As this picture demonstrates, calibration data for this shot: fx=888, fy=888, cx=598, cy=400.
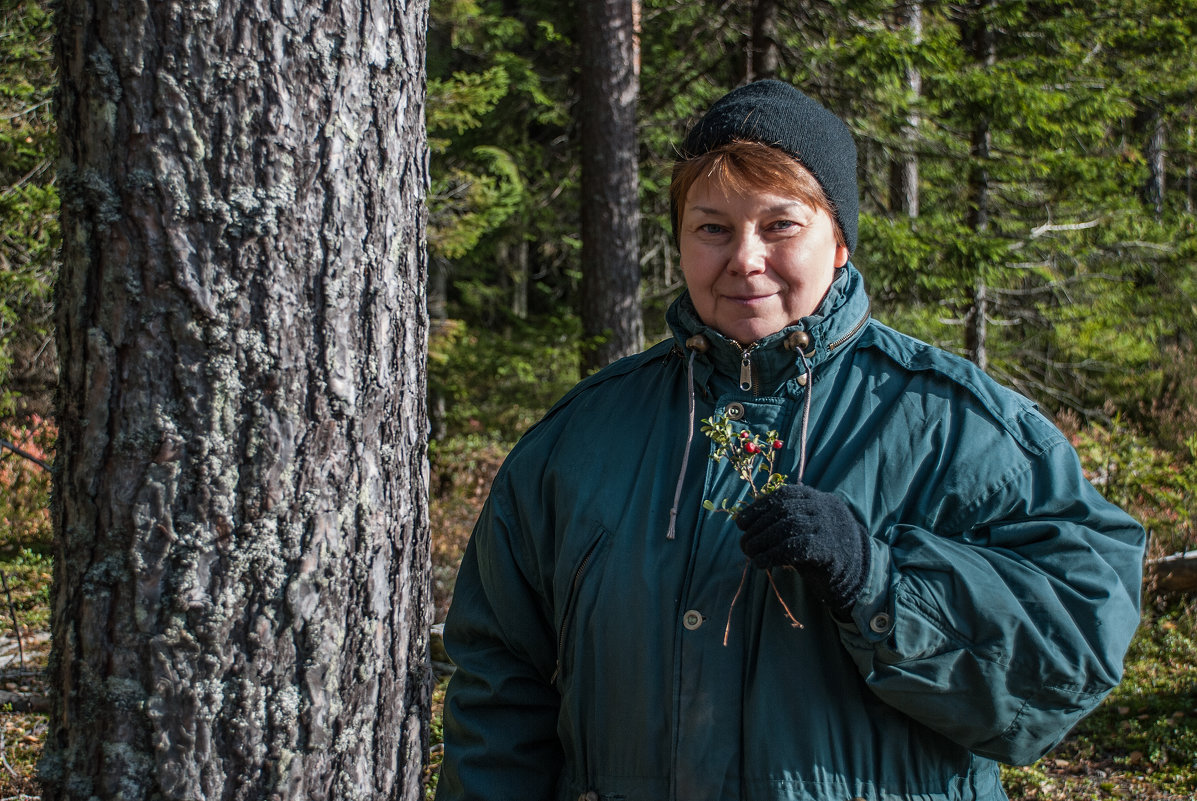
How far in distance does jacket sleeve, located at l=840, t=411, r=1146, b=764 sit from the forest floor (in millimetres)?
2932

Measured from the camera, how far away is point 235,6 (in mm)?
1604

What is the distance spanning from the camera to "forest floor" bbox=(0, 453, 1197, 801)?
4156 millimetres

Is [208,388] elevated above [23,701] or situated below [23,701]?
above

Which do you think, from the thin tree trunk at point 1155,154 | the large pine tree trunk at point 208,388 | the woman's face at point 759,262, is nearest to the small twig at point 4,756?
the large pine tree trunk at point 208,388

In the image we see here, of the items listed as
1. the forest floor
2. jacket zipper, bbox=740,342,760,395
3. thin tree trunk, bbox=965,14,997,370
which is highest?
thin tree trunk, bbox=965,14,997,370

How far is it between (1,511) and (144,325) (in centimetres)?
810

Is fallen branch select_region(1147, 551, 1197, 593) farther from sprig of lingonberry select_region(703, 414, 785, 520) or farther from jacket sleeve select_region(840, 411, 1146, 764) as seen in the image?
sprig of lingonberry select_region(703, 414, 785, 520)

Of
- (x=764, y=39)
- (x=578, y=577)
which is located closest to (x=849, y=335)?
(x=578, y=577)

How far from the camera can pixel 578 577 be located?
1.92m

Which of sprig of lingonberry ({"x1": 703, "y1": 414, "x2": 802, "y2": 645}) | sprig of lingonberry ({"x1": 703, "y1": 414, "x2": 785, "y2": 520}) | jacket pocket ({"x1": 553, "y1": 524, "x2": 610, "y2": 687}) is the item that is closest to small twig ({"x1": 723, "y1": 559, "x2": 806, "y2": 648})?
sprig of lingonberry ({"x1": 703, "y1": 414, "x2": 802, "y2": 645})

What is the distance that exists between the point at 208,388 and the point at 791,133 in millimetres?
1325

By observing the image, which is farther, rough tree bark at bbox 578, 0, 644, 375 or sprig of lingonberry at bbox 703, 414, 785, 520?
rough tree bark at bbox 578, 0, 644, 375

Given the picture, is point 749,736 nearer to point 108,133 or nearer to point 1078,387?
point 108,133

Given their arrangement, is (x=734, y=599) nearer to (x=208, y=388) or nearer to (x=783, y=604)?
(x=783, y=604)
